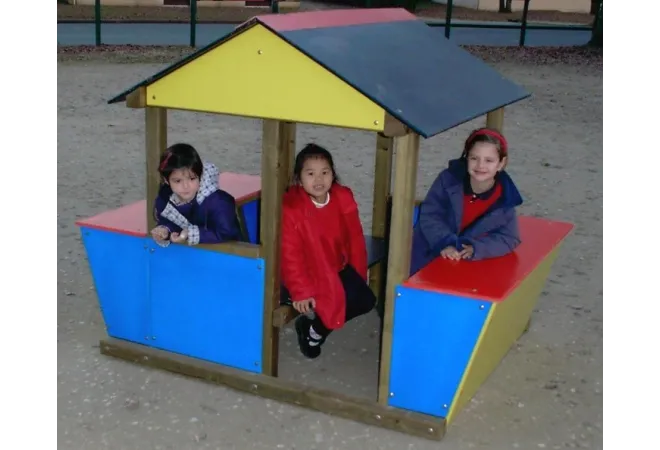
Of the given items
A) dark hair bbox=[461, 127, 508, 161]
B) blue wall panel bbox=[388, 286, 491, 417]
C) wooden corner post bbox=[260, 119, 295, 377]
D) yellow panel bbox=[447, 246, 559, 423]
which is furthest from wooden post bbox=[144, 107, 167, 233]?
yellow panel bbox=[447, 246, 559, 423]

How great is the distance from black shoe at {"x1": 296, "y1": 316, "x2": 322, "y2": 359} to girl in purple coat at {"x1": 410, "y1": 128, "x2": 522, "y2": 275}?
0.57 meters

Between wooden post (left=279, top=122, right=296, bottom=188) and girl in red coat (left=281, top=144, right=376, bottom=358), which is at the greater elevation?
wooden post (left=279, top=122, right=296, bottom=188)

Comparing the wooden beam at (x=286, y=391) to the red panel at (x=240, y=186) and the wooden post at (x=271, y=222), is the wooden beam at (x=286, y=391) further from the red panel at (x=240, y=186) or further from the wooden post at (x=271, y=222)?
the red panel at (x=240, y=186)

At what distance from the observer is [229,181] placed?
4293 mm

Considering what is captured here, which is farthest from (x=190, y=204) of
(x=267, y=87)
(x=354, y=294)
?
(x=354, y=294)

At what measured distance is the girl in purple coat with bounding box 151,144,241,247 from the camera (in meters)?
3.14

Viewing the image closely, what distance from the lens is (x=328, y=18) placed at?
10.5 ft

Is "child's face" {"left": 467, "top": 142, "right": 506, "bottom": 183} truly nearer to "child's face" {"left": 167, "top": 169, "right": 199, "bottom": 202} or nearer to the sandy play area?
the sandy play area

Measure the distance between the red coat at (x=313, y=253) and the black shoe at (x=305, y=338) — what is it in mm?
232

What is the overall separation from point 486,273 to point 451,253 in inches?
6.6

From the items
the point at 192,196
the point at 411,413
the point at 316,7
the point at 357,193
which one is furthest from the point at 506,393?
the point at 316,7

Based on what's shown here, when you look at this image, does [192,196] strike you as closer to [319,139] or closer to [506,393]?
[506,393]

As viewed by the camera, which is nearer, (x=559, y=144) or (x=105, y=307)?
(x=105, y=307)

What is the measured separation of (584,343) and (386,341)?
4.29 ft
